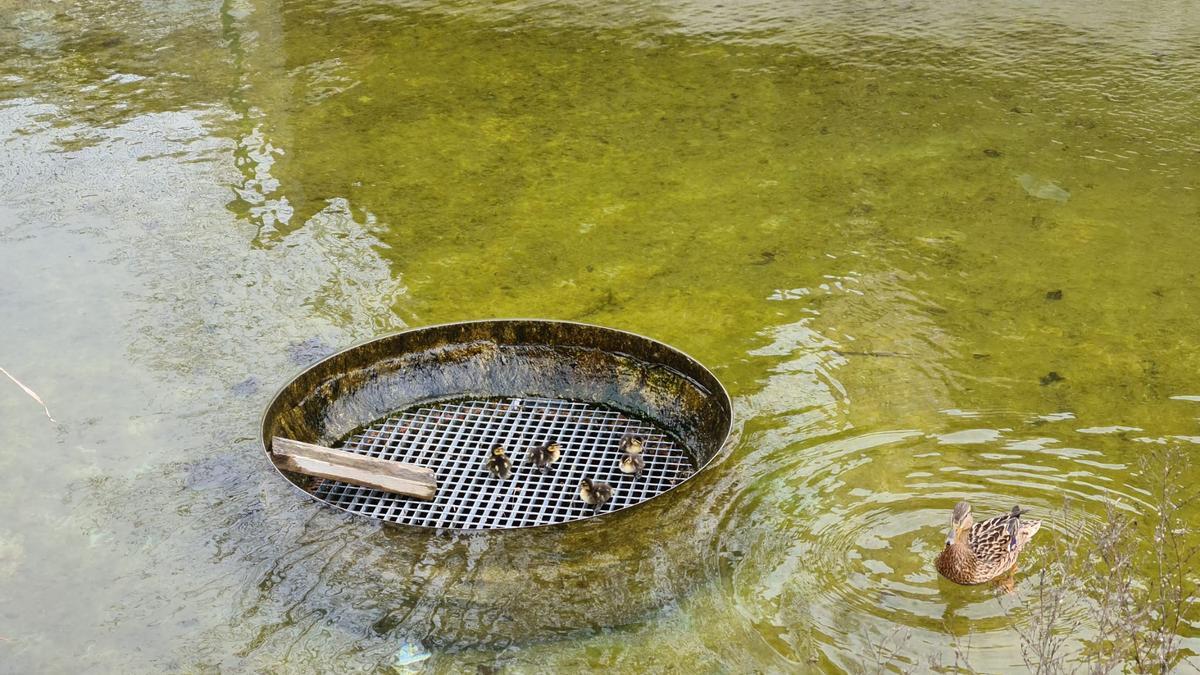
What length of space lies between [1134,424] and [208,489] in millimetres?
3904

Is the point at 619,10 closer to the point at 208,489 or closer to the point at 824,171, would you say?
the point at 824,171

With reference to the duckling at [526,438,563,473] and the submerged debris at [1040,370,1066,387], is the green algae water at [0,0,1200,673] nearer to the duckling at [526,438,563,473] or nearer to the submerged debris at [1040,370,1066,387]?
the submerged debris at [1040,370,1066,387]

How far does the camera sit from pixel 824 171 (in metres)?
7.09

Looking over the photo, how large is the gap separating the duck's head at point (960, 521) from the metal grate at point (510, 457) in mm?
1209

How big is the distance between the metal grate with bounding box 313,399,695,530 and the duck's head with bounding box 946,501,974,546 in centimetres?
121

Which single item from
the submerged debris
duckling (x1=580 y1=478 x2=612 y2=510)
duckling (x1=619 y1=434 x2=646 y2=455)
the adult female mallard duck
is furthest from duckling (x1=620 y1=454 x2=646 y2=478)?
the submerged debris

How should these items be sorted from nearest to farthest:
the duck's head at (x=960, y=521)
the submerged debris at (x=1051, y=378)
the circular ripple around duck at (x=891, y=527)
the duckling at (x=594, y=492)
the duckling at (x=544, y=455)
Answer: the circular ripple around duck at (x=891, y=527) < the duck's head at (x=960, y=521) < the duckling at (x=594, y=492) < the duckling at (x=544, y=455) < the submerged debris at (x=1051, y=378)

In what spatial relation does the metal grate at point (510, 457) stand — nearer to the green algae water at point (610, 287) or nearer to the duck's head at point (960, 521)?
the green algae water at point (610, 287)

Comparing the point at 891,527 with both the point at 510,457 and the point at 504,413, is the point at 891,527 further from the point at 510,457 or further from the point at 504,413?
the point at 504,413

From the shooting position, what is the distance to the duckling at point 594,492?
4637mm

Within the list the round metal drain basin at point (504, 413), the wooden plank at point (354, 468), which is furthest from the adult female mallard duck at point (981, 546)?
the wooden plank at point (354, 468)

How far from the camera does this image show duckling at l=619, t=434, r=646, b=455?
486 cm

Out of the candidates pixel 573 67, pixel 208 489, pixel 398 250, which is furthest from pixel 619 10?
pixel 208 489

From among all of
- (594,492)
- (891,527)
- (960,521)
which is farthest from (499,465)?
(960,521)
